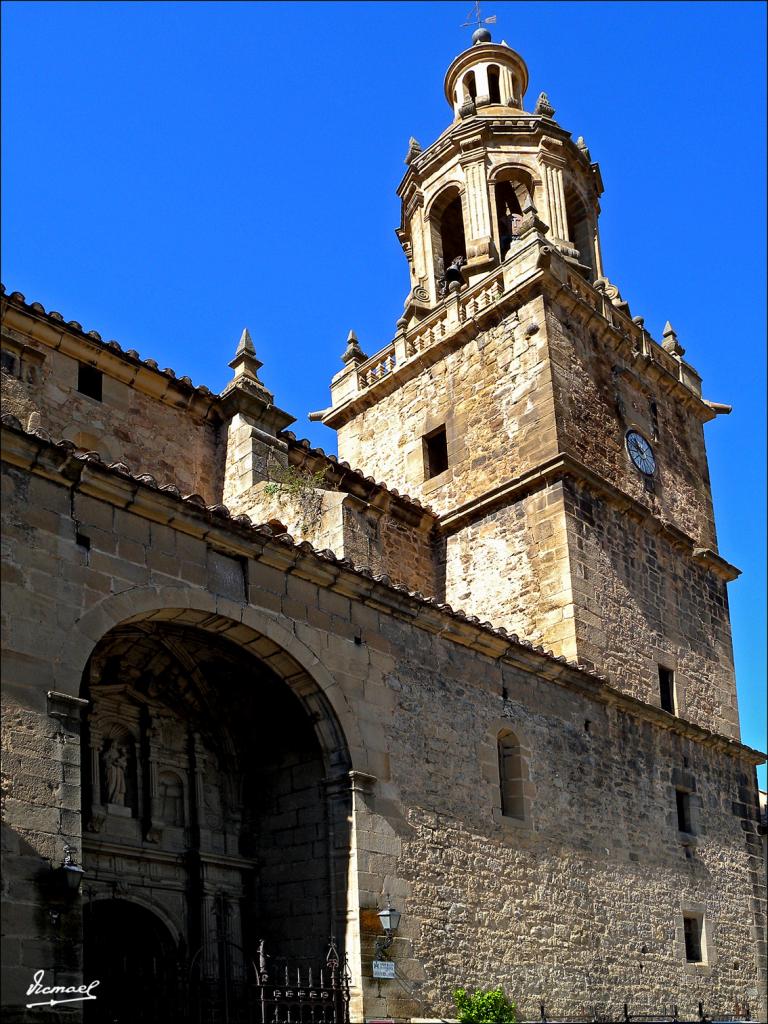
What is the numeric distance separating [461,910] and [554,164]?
15301 millimetres

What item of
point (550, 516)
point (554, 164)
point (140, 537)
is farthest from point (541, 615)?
point (554, 164)

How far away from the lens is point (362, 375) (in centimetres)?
2266

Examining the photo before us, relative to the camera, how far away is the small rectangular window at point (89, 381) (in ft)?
50.6

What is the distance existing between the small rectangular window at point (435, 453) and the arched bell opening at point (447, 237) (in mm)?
3354

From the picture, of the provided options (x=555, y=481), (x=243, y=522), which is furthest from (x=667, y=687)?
(x=243, y=522)

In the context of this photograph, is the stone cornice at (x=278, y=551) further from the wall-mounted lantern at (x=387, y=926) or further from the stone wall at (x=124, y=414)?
the stone wall at (x=124, y=414)

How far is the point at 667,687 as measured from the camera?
19109 millimetres

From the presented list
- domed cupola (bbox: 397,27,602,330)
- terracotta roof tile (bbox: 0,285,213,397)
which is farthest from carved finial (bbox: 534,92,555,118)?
terracotta roof tile (bbox: 0,285,213,397)

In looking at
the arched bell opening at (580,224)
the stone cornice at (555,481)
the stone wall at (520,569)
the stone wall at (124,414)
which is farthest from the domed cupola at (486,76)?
the stone wall at (124,414)

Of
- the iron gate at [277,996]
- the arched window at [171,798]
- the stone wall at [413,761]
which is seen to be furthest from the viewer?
the arched window at [171,798]

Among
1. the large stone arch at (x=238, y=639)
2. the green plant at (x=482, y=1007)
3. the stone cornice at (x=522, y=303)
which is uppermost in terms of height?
the stone cornice at (x=522, y=303)

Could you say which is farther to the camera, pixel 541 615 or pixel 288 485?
pixel 541 615

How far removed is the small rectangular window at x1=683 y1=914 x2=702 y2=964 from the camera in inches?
669

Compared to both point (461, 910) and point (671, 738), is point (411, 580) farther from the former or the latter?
point (461, 910)
